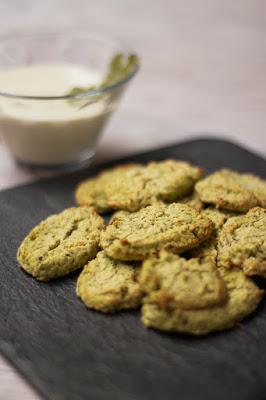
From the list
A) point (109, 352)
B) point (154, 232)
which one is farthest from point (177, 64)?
point (109, 352)

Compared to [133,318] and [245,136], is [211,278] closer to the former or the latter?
[133,318]

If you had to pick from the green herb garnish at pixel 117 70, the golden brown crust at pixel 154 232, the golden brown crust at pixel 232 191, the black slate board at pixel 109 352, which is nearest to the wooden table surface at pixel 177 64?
the green herb garnish at pixel 117 70

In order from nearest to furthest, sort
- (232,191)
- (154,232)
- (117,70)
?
(154,232), (232,191), (117,70)

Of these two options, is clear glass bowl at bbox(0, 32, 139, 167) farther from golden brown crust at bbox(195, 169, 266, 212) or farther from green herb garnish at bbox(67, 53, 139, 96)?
golden brown crust at bbox(195, 169, 266, 212)

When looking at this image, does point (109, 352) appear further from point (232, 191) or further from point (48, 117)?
point (48, 117)

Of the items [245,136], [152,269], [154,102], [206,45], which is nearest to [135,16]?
[206,45]

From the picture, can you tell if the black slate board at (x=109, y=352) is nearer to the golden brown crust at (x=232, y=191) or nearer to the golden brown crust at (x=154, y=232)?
the golden brown crust at (x=154, y=232)

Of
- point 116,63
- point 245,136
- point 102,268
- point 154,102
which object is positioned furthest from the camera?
point 154,102
